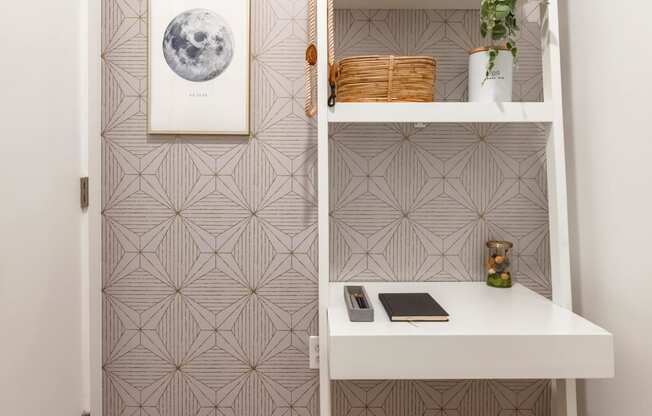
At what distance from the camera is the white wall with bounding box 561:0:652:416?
105 cm

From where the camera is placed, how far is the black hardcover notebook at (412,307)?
1052 millimetres

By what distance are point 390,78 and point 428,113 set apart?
0.41ft

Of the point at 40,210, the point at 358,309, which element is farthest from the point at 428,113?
the point at 40,210

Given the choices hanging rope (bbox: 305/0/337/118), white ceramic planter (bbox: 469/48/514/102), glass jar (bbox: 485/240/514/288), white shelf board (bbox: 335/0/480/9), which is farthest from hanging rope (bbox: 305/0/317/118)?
glass jar (bbox: 485/240/514/288)

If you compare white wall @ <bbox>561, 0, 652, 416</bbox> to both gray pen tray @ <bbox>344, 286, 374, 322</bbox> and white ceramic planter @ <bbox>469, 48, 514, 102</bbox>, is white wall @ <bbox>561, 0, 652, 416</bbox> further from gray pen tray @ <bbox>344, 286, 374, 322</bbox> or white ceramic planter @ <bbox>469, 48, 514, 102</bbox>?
gray pen tray @ <bbox>344, 286, 374, 322</bbox>

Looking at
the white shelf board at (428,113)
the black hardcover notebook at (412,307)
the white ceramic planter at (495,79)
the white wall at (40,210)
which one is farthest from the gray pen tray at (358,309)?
the white wall at (40,210)

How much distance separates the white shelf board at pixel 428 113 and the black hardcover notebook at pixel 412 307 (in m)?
0.43

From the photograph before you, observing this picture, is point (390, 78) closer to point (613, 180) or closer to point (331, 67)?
point (331, 67)

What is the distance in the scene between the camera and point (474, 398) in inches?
57.0

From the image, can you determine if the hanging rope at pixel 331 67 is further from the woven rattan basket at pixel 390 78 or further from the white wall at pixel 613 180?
the white wall at pixel 613 180

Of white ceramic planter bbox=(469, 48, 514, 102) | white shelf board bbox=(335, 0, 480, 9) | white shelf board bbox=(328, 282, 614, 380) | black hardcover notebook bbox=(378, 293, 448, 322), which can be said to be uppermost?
white shelf board bbox=(335, 0, 480, 9)

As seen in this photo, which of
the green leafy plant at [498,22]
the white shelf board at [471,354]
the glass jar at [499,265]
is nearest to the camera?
the white shelf board at [471,354]

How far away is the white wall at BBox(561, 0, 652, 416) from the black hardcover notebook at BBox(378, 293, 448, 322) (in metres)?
0.42

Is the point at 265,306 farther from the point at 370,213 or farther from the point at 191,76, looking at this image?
the point at 191,76
